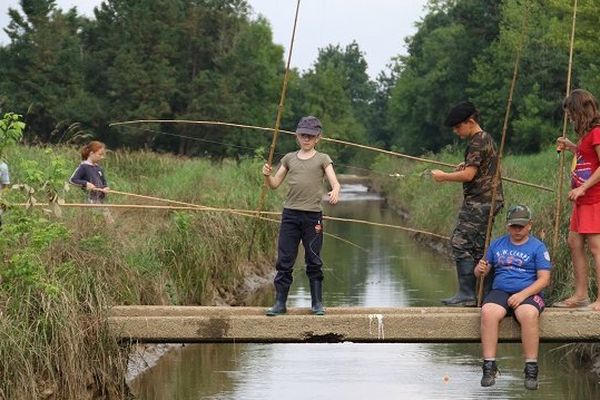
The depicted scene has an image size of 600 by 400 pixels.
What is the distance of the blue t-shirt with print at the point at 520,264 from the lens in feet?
33.1

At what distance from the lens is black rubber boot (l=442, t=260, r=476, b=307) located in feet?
35.8

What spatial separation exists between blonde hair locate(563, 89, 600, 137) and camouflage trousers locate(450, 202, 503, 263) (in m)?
1.01

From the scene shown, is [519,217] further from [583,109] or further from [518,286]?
[583,109]

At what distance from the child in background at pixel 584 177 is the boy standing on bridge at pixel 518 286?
498mm

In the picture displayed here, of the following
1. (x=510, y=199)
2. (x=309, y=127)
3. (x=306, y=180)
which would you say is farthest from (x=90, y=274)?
(x=510, y=199)

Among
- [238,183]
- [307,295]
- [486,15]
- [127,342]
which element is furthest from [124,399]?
[486,15]

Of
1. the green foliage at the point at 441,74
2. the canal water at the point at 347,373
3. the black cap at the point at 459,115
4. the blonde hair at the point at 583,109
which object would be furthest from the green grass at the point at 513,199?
the green foliage at the point at 441,74

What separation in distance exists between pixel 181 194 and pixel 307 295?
9.64 feet

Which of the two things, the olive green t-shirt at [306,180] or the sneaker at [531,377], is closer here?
the sneaker at [531,377]

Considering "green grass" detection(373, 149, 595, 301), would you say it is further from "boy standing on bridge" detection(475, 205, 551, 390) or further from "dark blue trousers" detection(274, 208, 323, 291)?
"boy standing on bridge" detection(475, 205, 551, 390)

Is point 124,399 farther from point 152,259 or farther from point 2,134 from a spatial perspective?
point 152,259

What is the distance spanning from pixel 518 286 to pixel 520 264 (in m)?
0.16

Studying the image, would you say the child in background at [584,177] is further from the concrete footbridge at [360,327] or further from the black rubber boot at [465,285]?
the black rubber boot at [465,285]

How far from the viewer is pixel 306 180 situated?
34.4ft
